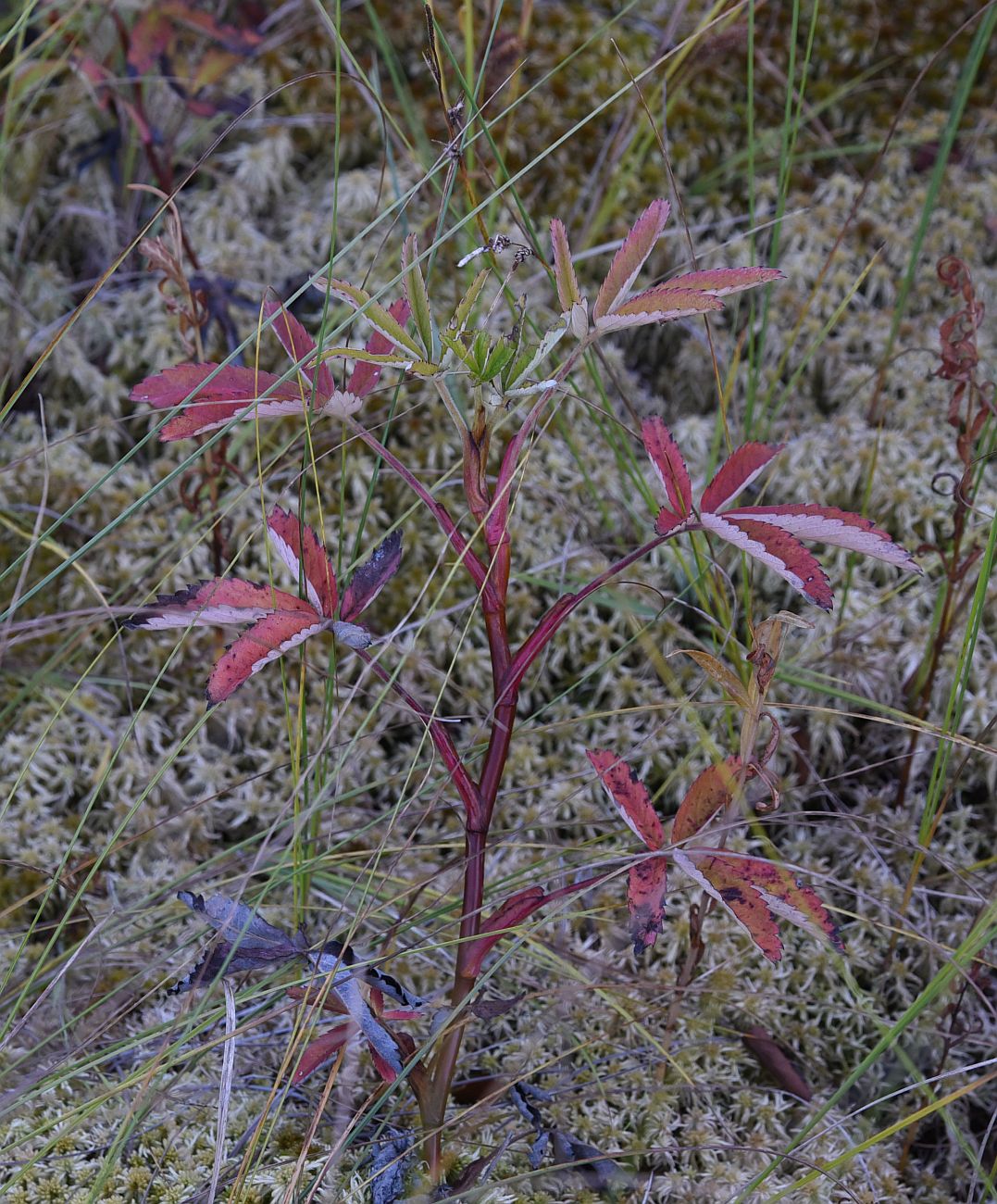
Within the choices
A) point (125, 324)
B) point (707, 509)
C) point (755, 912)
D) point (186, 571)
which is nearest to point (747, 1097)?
point (755, 912)

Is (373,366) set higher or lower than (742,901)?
higher

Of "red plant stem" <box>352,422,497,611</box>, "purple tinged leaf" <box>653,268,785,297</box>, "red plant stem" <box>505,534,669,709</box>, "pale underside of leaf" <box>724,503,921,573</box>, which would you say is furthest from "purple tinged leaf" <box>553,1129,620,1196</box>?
"purple tinged leaf" <box>653,268,785,297</box>

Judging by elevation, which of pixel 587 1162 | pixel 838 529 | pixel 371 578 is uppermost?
pixel 371 578

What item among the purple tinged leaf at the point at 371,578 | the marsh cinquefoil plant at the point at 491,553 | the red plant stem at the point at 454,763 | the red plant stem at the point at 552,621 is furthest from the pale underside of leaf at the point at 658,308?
the red plant stem at the point at 454,763

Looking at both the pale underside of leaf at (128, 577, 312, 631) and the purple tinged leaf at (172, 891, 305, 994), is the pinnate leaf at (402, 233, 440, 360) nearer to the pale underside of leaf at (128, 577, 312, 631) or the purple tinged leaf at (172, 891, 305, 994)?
the pale underside of leaf at (128, 577, 312, 631)

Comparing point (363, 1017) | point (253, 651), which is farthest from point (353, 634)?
point (363, 1017)

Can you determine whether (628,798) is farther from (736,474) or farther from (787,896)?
(736,474)

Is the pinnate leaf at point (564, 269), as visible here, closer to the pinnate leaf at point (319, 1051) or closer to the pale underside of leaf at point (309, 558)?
the pale underside of leaf at point (309, 558)
